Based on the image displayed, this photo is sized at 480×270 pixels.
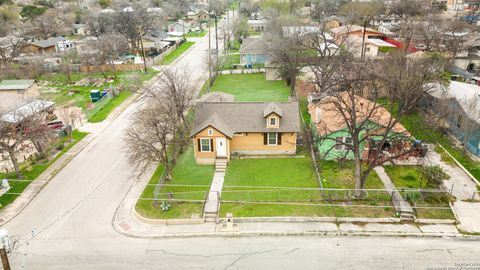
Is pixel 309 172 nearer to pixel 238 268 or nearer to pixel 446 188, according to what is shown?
pixel 446 188

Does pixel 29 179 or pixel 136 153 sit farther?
pixel 29 179

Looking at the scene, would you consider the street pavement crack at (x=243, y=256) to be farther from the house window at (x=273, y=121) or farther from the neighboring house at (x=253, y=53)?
the neighboring house at (x=253, y=53)

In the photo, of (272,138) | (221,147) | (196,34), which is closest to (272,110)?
(272,138)

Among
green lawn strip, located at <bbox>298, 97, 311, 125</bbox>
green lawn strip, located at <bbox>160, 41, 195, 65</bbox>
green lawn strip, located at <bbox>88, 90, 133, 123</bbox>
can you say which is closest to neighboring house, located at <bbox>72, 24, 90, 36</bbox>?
green lawn strip, located at <bbox>160, 41, 195, 65</bbox>

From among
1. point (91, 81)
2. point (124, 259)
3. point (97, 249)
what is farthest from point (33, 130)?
point (91, 81)

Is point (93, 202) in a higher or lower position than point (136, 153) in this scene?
lower

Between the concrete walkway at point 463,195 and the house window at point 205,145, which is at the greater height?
the house window at point 205,145

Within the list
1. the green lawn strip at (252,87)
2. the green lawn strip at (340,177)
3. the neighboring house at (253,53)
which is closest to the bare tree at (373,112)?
the green lawn strip at (340,177)

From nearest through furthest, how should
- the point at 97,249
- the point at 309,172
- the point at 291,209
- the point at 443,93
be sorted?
the point at 97,249 → the point at 291,209 → the point at 309,172 → the point at 443,93
